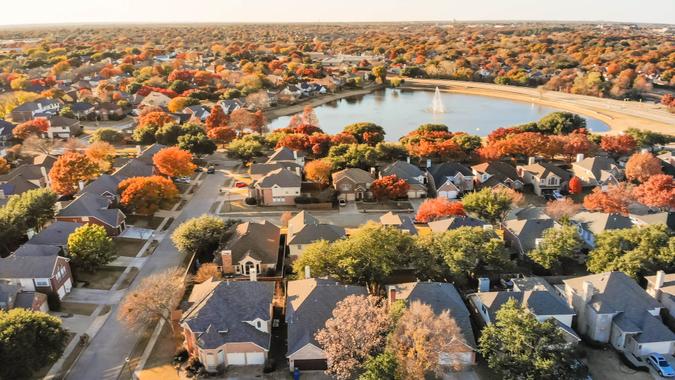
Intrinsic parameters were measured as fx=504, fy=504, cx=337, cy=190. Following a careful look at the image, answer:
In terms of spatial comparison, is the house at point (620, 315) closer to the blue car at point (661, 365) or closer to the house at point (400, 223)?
the blue car at point (661, 365)

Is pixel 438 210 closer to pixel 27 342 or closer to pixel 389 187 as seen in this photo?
pixel 389 187

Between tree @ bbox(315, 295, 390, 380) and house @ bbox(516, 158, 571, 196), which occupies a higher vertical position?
tree @ bbox(315, 295, 390, 380)

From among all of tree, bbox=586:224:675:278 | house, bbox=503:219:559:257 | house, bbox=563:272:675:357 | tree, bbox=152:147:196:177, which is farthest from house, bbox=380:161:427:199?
house, bbox=563:272:675:357

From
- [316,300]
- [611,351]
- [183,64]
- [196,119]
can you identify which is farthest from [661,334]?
[183,64]

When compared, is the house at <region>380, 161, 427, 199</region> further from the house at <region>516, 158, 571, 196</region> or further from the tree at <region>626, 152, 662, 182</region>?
the tree at <region>626, 152, 662, 182</region>

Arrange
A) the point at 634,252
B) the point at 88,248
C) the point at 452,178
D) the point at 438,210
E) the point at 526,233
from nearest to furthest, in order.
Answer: the point at 634,252
the point at 88,248
the point at 526,233
the point at 438,210
the point at 452,178

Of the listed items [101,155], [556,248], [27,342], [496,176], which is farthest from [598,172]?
[101,155]
